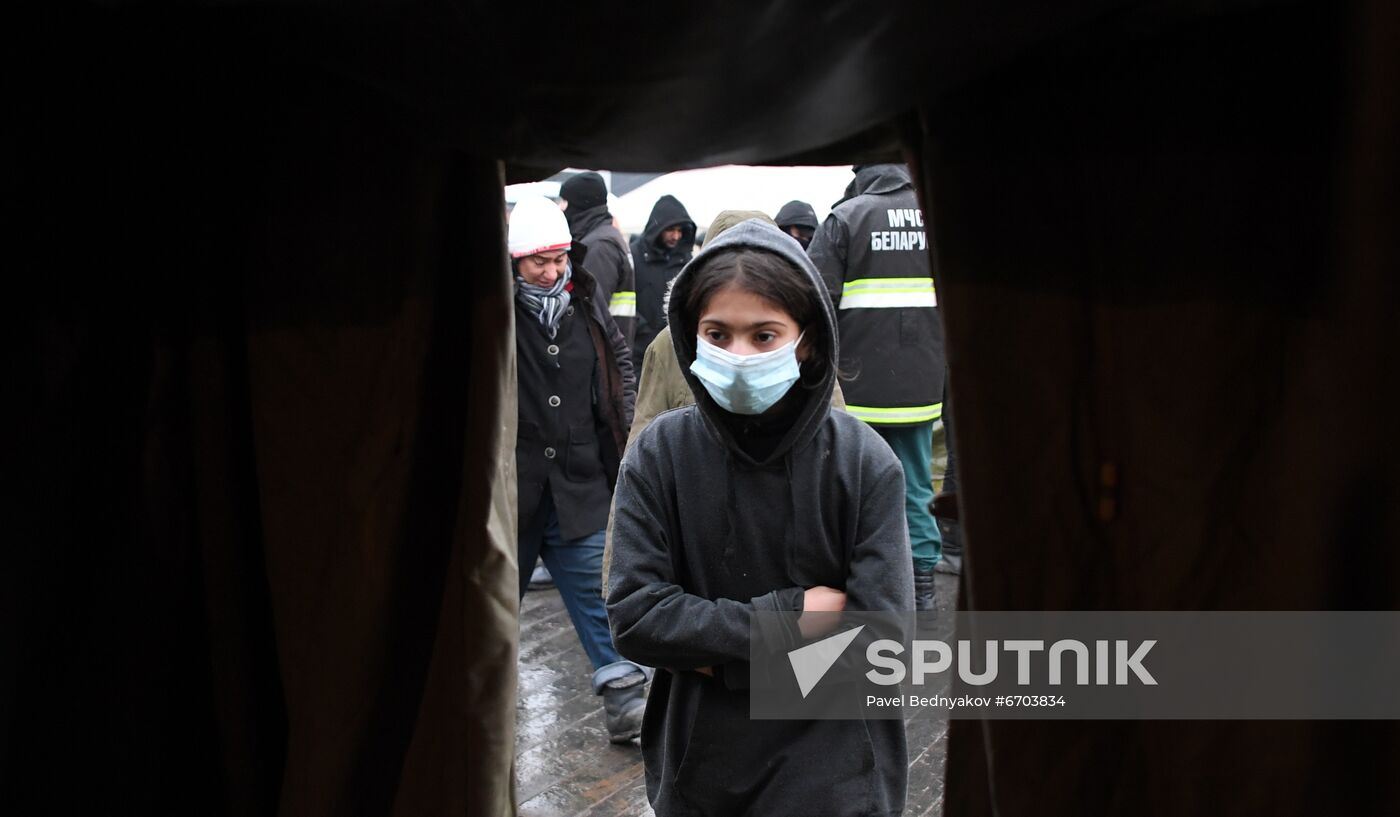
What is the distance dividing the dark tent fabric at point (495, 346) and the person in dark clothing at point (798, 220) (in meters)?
5.19

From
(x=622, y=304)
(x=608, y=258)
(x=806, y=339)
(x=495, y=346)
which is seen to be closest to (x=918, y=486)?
(x=622, y=304)

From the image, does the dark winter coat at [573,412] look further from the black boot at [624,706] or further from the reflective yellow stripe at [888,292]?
the reflective yellow stripe at [888,292]

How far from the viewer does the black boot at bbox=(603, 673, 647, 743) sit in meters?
3.76

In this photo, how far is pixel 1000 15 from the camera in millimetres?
864

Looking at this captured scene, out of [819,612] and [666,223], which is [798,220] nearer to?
[666,223]

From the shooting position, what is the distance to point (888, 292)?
181 inches

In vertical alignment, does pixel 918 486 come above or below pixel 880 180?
below

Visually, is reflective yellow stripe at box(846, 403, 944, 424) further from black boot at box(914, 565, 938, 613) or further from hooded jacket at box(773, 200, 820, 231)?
hooded jacket at box(773, 200, 820, 231)

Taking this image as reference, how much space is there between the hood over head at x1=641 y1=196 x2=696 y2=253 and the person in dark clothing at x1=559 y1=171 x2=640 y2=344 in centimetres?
103

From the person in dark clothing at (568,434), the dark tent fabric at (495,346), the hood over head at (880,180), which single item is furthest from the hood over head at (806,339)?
the hood over head at (880,180)

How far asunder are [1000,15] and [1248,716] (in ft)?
2.18

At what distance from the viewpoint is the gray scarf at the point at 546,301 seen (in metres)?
3.85

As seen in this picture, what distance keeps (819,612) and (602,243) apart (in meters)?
3.73

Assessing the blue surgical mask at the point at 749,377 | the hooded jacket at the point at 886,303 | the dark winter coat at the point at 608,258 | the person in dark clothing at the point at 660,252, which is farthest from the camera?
the person in dark clothing at the point at 660,252
